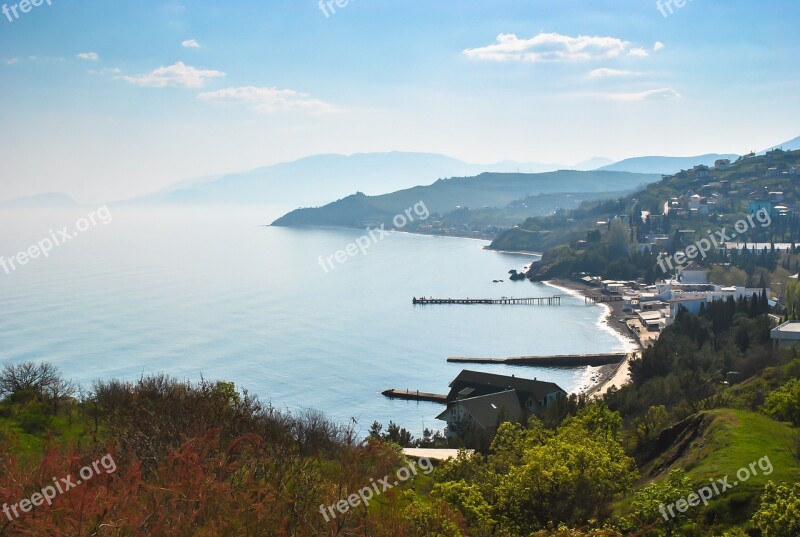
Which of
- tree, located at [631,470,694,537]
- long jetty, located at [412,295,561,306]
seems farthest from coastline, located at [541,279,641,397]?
tree, located at [631,470,694,537]

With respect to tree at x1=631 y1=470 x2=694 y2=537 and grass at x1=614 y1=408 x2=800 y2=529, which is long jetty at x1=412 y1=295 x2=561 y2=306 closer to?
grass at x1=614 y1=408 x2=800 y2=529

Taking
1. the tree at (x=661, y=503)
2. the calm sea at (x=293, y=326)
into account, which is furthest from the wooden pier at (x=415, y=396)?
the tree at (x=661, y=503)

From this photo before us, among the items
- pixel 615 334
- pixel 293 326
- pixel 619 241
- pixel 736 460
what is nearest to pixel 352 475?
pixel 736 460

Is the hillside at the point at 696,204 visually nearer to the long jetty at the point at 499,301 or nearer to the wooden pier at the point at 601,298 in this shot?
the wooden pier at the point at 601,298

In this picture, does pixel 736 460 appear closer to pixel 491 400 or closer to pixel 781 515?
pixel 781 515

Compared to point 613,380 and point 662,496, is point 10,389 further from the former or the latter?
point 613,380

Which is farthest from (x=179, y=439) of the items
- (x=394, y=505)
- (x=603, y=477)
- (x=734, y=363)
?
(x=734, y=363)

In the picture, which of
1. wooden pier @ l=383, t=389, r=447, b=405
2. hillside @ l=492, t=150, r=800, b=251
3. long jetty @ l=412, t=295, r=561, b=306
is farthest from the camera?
hillside @ l=492, t=150, r=800, b=251
